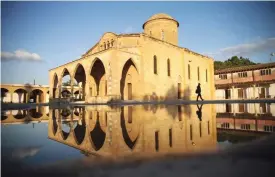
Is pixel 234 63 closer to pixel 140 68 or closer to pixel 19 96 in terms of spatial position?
pixel 140 68

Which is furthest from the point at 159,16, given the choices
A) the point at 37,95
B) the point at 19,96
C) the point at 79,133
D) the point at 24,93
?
the point at 19,96

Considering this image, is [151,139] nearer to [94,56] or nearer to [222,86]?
[94,56]

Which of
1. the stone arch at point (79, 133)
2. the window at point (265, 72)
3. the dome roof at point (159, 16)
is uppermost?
the dome roof at point (159, 16)

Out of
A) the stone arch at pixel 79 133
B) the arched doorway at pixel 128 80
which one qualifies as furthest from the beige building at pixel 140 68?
the stone arch at pixel 79 133

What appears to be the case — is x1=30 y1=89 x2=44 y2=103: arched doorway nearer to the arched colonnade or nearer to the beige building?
the arched colonnade

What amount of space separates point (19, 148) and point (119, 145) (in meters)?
1.47

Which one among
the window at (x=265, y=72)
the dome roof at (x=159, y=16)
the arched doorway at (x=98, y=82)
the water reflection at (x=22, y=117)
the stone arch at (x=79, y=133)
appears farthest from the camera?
the dome roof at (x=159, y=16)

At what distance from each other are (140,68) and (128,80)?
9.11 ft

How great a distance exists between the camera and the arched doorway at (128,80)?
2409 centimetres

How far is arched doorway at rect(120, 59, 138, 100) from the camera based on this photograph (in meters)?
24.1

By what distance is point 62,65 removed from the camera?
2753 cm

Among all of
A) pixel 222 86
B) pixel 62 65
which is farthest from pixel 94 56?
pixel 222 86

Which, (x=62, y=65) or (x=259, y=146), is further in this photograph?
(x=62, y=65)

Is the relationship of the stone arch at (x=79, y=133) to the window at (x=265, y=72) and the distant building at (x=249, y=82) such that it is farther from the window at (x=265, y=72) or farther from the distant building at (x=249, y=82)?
the window at (x=265, y=72)
